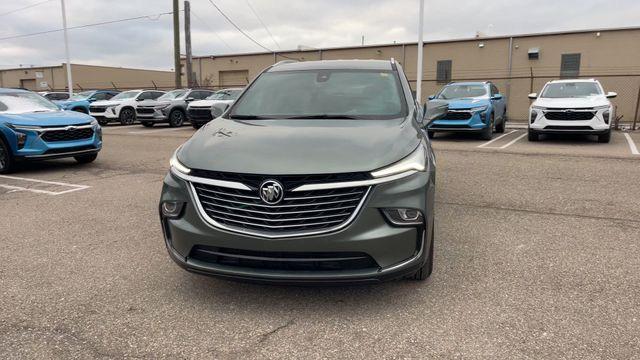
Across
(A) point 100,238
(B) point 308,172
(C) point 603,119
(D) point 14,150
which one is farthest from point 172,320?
(C) point 603,119

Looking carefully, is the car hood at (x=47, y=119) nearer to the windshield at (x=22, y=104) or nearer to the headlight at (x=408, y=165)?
the windshield at (x=22, y=104)

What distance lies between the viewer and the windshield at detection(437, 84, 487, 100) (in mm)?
13848

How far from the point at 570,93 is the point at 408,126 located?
434 inches

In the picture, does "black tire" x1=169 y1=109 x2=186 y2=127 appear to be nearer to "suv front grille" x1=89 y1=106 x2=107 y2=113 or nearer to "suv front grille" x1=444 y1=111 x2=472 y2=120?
"suv front grille" x1=89 y1=106 x2=107 y2=113

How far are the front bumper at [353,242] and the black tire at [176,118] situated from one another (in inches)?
671

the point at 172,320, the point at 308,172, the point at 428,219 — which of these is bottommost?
the point at 172,320

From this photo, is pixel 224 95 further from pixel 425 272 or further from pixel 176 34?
pixel 425 272

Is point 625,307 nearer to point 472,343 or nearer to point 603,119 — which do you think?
point 472,343

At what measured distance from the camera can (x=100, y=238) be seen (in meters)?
4.88

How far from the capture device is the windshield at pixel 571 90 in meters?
12.7

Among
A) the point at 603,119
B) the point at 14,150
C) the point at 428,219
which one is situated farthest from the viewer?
the point at 603,119

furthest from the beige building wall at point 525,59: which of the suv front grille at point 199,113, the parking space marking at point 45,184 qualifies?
the parking space marking at point 45,184

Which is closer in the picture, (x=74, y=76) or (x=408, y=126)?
(x=408, y=126)

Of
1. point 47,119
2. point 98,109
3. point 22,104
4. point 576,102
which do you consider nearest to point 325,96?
point 47,119
